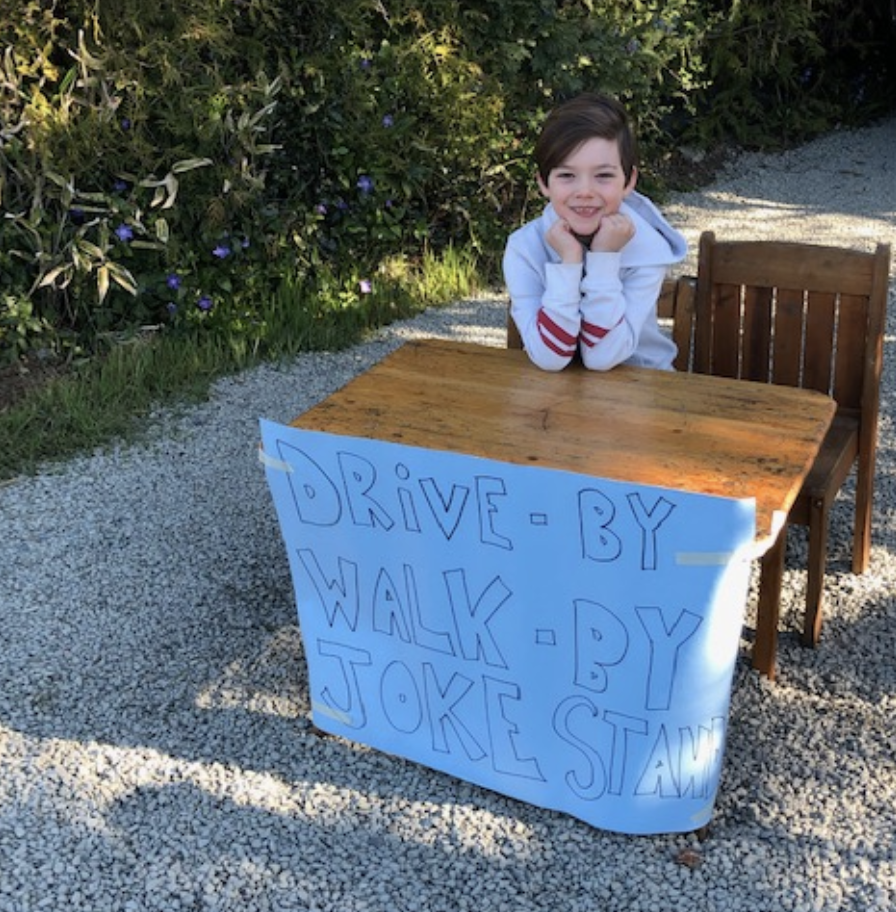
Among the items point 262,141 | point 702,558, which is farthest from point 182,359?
point 702,558

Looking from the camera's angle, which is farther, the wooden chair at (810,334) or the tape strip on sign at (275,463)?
the wooden chair at (810,334)

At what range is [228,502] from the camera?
402 cm

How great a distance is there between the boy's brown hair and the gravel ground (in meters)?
1.24

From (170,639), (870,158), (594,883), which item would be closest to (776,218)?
(870,158)

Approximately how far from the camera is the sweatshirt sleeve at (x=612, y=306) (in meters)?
2.82

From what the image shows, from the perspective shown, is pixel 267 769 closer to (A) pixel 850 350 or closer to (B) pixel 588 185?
(B) pixel 588 185

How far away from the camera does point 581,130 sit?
2.72 metres

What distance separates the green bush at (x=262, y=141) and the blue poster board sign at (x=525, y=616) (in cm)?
263

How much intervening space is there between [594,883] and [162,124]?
3.65 meters

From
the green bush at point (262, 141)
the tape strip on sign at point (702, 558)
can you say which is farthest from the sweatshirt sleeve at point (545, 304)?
the green bush at point (262, 141)

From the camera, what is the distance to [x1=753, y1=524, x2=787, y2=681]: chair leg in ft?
9.45

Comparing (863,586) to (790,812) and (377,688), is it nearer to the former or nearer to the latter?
(790,812)

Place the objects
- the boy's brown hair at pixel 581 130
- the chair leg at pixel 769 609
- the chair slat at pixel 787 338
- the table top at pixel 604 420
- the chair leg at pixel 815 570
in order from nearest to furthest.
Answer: the table top at pixel 604 420, the boy's brown hair at pixel 581 130, the chair leg at pixel 769 609, the chair leg at pixel 815 570, the chair slat at pixel 787 338

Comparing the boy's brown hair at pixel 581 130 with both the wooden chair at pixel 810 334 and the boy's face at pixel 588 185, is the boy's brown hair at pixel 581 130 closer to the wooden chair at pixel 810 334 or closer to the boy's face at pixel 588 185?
the boy's face at pixel 588 185
